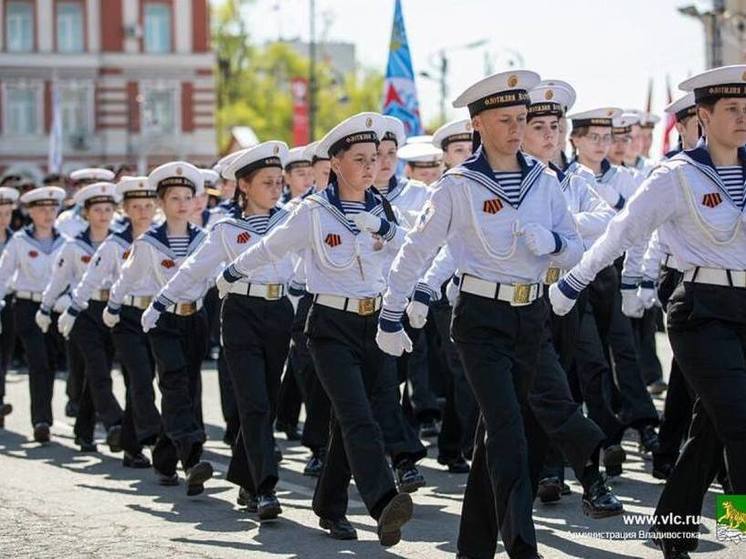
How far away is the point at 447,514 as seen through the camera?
9734mm

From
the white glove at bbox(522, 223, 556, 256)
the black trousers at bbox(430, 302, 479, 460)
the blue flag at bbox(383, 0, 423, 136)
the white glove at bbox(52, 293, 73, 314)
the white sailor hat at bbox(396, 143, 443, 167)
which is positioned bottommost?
the black trousers at bbox(430, 302, 479, 460)

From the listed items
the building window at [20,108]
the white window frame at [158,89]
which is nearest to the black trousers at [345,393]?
the white window frame at [158,89]

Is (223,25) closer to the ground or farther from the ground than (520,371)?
farther from the ground

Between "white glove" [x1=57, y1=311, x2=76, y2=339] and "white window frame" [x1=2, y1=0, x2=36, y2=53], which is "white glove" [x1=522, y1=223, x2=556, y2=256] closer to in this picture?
"white glove" [x1=57, y1=311, x2=76, y2=339]

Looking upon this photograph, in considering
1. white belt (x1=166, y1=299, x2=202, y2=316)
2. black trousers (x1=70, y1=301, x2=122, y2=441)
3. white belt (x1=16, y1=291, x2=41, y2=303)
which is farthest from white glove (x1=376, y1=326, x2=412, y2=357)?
white belt (x1=16, y1=291, x2=41, y2=303)

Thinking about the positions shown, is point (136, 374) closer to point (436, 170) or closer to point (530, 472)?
point (436, 170)

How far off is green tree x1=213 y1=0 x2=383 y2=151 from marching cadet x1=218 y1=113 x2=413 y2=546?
75622mm

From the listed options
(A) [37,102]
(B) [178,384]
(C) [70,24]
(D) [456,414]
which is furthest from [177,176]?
(A) [37,102]

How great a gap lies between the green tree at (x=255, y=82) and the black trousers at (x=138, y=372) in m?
72.8

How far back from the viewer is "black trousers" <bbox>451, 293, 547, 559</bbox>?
7617 mm

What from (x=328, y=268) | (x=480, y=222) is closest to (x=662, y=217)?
(x=480, y=222)

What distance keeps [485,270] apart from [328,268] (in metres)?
1.42

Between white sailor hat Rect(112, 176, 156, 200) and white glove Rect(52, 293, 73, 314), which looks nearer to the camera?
white sailor hat Rect(112, 176, 156, 200)

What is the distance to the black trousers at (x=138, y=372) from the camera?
1201 centimetres
